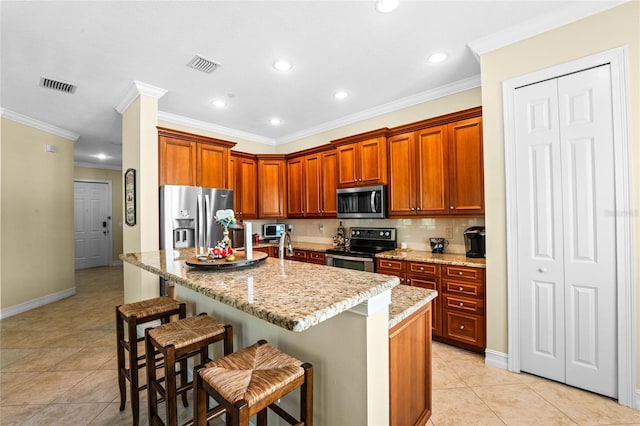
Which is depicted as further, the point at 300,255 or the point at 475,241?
the point at 300,255

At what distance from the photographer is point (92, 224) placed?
25.3ft

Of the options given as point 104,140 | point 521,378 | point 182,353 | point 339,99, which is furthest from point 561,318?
point 104,140

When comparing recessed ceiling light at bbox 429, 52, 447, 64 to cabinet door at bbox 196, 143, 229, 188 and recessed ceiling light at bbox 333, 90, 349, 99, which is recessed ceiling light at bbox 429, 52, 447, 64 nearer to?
recessed ceiling light at bbox 333, 90, 349, 99

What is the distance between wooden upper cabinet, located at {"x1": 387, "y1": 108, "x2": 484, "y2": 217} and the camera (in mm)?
3045

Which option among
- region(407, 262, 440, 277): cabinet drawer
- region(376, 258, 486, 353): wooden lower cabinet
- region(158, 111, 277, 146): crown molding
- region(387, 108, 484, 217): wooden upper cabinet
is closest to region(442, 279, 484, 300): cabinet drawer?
region(376, 258, 486, 353): wooden lower cabinet

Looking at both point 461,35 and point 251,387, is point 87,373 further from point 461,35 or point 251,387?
point 461,35

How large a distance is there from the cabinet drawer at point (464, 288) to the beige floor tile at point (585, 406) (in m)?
0.78

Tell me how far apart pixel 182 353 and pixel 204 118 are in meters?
3.68

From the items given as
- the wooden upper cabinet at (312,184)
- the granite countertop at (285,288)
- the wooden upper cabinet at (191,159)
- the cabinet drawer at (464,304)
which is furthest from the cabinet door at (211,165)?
the cabinet drawer at (464,304)

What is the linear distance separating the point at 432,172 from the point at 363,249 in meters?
1.40

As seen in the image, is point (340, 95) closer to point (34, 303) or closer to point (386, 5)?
point (386, 5)

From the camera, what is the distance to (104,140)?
5457 mm

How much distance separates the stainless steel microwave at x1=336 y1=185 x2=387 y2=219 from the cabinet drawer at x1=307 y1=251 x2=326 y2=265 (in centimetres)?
64

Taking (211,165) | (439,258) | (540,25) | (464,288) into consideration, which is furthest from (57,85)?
(464,288)
